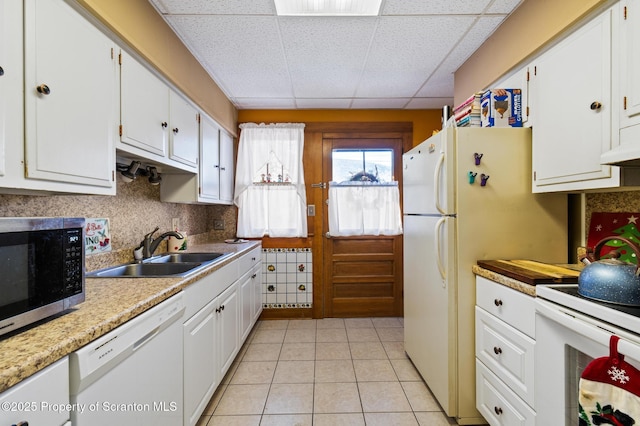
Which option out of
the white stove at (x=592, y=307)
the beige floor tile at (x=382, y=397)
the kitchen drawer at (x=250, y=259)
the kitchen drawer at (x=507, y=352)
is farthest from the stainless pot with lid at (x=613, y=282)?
the kitchen drawer at (x=250, y=259)

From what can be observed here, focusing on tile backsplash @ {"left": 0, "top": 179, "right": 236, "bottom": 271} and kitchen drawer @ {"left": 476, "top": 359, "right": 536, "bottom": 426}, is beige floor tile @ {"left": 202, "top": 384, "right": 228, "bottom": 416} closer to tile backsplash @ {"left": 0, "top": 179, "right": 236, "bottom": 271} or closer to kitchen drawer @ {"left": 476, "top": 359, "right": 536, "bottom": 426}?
tile backsplash @ {"left": 0, "top": 179, "right": 236, "bottom": 271}

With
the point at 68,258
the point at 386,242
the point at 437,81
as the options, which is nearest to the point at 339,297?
the point at 386,242

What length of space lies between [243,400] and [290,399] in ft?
1.02

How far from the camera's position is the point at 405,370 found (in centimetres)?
231

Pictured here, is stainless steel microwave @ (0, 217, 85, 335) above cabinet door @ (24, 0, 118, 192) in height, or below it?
below

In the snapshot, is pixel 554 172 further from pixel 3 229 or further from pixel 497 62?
pixel 3 229

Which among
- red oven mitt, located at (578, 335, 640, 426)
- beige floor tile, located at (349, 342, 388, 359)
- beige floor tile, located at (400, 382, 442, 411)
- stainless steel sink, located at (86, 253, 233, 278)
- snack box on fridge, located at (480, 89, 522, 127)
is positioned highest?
snack box on fridge, located at (480, 89, 522, 127)

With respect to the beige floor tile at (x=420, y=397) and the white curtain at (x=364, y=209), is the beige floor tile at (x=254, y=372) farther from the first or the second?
the white curtain at (x=364, y=209)

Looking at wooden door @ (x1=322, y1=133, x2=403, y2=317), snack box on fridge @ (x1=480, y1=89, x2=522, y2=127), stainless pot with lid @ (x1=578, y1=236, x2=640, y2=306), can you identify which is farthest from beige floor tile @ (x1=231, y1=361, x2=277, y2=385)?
snack box on fridge @ (x1=480, y1=89, x2=522, y2=127)

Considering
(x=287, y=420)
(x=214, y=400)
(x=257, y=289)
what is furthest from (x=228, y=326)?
(x=257, y=289)

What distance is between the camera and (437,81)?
2.70 m

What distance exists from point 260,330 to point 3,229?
262 cm

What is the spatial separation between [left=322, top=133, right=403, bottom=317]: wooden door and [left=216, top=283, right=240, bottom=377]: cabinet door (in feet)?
4.35

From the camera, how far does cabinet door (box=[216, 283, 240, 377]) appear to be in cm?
197
